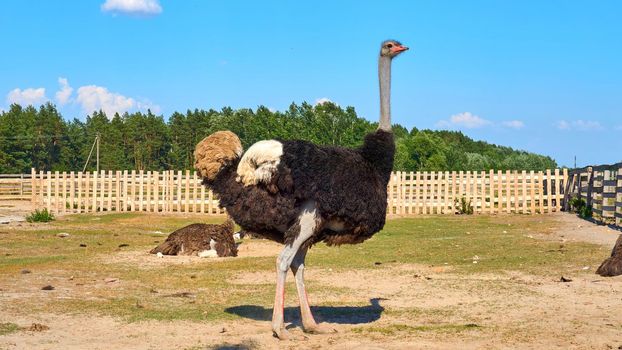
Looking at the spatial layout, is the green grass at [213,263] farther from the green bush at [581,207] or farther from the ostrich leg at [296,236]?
the green bush at [581,207]

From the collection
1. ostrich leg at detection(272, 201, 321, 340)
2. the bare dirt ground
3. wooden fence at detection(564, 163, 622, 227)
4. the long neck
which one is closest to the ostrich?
ostrich leg at detection(272, 201, 321, 340)

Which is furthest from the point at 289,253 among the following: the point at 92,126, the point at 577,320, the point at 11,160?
the point at 92,126

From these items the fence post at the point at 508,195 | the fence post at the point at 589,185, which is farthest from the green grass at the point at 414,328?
the fence post at the point at 508,195

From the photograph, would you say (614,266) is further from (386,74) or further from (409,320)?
(386,74)

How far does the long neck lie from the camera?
841 centimetres

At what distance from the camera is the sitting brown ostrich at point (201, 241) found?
14.7 meters

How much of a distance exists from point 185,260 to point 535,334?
7.93 meters

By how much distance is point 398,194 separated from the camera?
32.1 m

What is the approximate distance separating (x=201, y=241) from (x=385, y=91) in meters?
7.04

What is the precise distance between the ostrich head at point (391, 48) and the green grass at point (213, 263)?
2943 millimetres

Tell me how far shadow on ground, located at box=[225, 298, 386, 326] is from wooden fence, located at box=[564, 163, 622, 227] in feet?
44.5

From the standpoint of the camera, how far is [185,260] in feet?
46.0

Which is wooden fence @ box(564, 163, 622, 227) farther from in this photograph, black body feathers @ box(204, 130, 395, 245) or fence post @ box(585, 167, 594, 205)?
black body feathers @ box(204, 130, 395, 245)

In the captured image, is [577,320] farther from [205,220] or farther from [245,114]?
[245,114]
